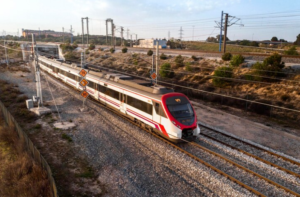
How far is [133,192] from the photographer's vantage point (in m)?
8.84

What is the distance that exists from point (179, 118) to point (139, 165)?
11.0 ft

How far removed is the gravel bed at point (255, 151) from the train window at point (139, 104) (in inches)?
180

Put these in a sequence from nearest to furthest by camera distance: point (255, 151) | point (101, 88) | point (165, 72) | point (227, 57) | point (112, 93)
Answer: point (255, 151) < point (112, 93) < point (101, 88) < point (227, 57) < point (165, 72)

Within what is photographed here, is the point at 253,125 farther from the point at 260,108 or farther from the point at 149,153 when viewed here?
the point at 149,153

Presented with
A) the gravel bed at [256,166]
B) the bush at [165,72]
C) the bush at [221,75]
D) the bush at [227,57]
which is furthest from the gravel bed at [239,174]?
the bush at [227,57]

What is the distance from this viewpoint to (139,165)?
10703mm

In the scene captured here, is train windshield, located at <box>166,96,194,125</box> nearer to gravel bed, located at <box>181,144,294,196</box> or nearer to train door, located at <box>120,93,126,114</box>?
gravel bed, located at <box>181,144,294,196</box>

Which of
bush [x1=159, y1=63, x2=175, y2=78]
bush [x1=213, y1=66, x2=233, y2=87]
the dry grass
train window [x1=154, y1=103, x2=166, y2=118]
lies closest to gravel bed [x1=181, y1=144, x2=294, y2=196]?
train window [x1=154, y1=103, x2=166, y2=118]

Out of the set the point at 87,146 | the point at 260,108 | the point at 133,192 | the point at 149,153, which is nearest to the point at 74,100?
the point at 87,146

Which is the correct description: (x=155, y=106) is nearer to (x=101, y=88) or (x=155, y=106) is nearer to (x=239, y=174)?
(x=239, y=174)

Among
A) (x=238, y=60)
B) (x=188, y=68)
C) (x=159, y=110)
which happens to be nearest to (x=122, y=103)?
(x=159, y=110)

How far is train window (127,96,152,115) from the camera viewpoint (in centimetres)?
1337

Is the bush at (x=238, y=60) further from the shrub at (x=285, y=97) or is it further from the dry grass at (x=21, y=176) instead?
the dry grass at (x=21, y=176)

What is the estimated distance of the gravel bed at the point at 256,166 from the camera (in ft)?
31.6
